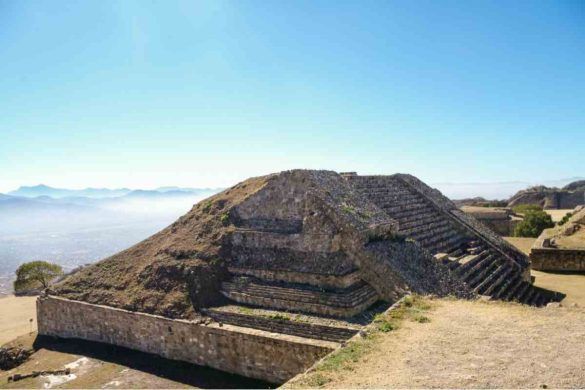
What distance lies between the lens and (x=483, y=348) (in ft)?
26.7

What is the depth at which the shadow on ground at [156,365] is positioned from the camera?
12047mm

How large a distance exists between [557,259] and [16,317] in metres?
32.4

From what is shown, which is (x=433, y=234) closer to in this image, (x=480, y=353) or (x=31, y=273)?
(x=480, y=353)

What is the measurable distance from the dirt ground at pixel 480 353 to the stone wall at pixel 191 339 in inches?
110

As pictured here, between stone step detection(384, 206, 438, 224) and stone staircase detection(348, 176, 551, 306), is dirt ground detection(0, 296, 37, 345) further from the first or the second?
stone step detection(384, 206, 438, 224)

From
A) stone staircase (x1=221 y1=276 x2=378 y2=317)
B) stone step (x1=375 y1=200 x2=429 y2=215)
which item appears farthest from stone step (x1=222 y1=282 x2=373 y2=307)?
stone step (x1=375 y1=200 x2=429 y2=215)

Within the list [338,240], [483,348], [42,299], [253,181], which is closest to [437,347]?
[483,348]

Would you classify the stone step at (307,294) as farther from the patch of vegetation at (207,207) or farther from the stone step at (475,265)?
the patch of vegetation at (207,207)

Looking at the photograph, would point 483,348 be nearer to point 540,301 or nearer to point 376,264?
point 376,264

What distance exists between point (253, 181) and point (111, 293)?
7.17 m

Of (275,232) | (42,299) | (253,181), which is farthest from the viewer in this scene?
(253,181)

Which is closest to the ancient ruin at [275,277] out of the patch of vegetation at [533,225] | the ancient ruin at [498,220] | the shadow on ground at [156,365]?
the shadow on ground at [156,365]

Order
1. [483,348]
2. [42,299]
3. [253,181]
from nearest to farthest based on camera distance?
[483,348] < [42,299] < [253,181]

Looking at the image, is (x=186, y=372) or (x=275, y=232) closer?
(x=186, y=372)
